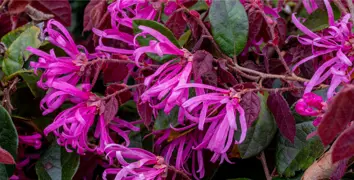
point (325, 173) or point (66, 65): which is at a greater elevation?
point (66, 65)

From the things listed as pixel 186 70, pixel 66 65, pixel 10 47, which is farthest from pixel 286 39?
pixel 10 47

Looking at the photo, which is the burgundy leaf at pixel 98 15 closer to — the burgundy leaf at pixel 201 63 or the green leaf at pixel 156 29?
the green leaf at pixel 156 29

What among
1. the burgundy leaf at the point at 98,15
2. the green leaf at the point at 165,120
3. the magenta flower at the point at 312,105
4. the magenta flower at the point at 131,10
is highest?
the magenta flower at the point at 131,10

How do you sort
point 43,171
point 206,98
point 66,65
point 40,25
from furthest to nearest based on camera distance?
point 40,25 < point 43,171 < point 66,65 < point 206,98

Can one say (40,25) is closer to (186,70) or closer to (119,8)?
(119,8)

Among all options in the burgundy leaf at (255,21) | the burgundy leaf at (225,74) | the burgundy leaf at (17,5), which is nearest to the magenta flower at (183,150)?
the burgundy leaf at (225,74)

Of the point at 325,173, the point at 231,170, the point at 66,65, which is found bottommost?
the point at 231,170
